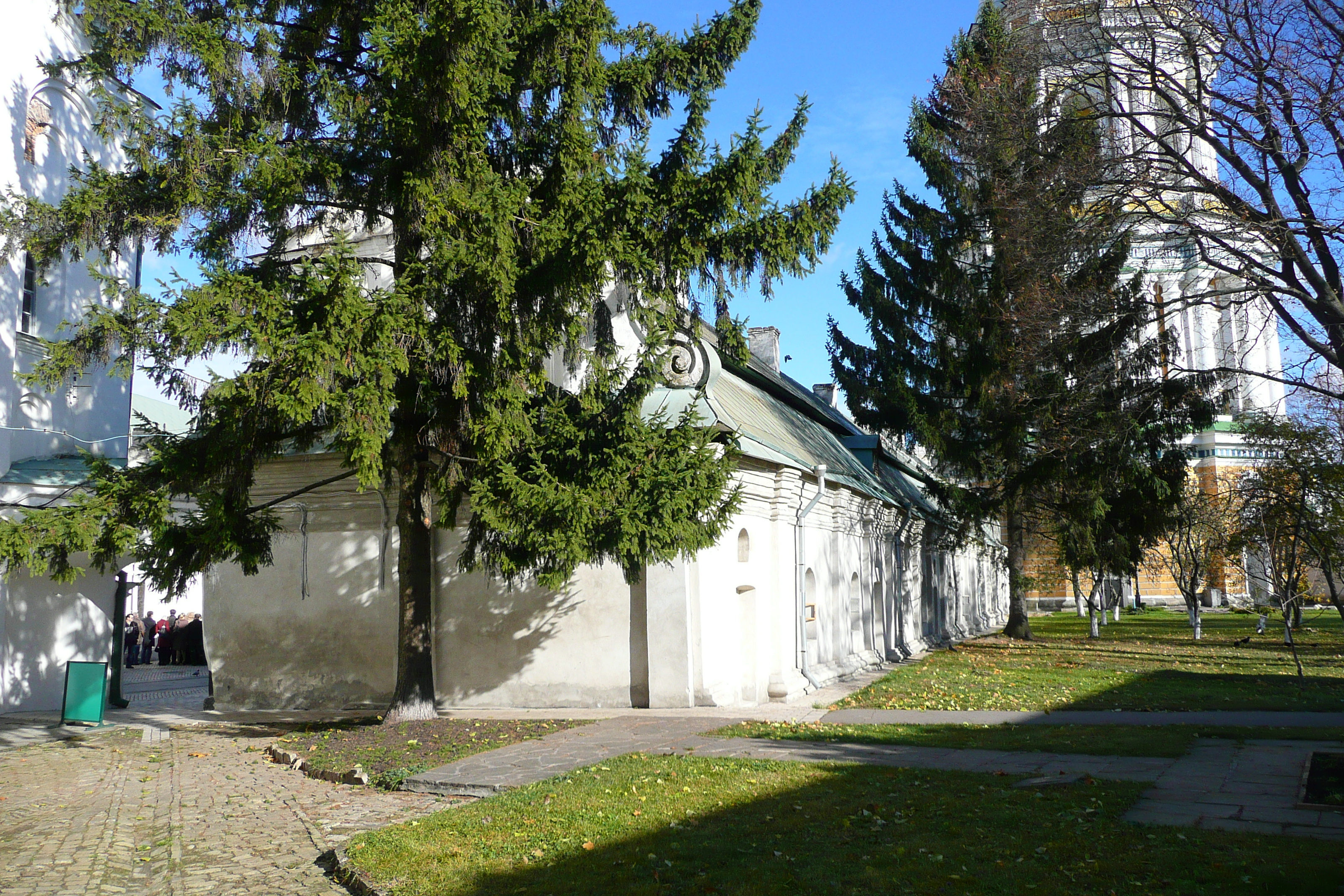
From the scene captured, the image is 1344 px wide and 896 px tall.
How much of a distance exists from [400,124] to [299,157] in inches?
61.0

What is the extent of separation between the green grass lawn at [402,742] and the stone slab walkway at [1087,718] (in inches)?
155

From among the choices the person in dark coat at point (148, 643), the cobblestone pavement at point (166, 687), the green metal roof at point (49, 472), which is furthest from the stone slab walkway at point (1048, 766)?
the person in dark coat at point (148, 643)

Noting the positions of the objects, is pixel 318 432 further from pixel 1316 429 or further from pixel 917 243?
pixel 1316 429

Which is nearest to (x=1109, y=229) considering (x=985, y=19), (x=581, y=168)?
(x=581, y=168)

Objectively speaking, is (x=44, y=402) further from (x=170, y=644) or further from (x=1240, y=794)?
(x=1240, y=794)

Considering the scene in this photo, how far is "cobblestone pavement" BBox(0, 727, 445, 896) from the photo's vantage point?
6.70m

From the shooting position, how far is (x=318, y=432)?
12.3m

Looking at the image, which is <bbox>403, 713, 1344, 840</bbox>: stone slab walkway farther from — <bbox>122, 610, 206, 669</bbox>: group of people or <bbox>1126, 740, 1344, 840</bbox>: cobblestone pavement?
<bbox>122, 610, 206, 669</bbox>: group of people

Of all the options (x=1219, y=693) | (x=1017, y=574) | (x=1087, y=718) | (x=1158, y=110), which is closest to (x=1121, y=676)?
(x=1219, y=693)

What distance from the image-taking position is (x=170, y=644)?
95.2ft

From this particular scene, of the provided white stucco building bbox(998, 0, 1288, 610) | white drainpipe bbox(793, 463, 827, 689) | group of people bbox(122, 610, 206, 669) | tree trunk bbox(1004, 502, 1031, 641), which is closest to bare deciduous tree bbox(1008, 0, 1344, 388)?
white stucco building bbox(998, 0, 1288, 610)

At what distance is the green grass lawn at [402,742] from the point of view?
1015cm

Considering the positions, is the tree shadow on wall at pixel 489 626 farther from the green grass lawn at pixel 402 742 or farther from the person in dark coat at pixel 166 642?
the person in dark coat at pixel 166 642

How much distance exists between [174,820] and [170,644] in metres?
23.2
